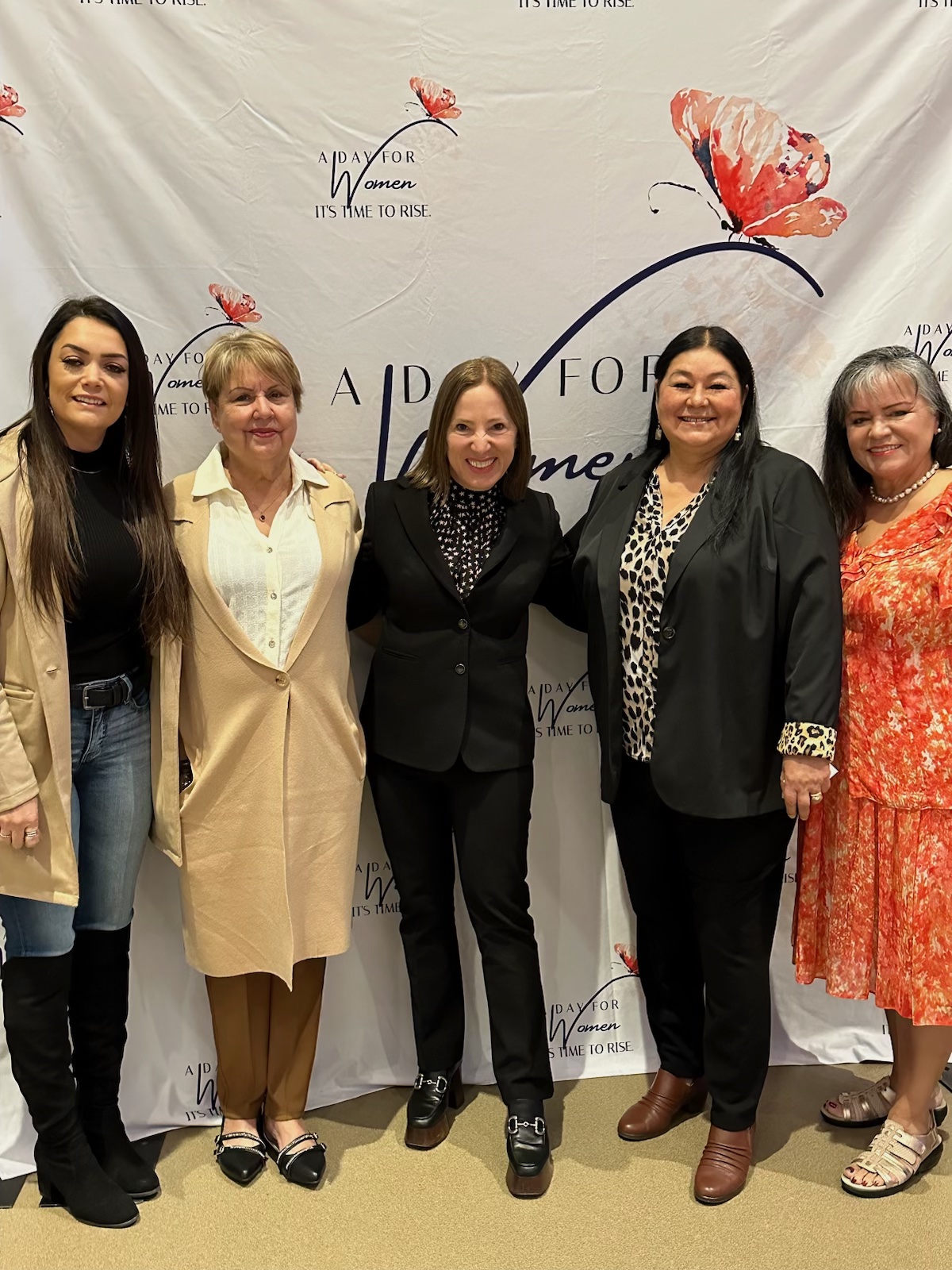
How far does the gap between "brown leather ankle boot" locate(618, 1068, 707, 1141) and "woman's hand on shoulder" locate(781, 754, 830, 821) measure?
2.82ft

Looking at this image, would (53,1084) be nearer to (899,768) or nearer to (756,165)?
(899,768)

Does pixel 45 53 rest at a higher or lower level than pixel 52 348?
higher

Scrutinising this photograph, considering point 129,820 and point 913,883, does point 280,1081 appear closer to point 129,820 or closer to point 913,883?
point 129,820

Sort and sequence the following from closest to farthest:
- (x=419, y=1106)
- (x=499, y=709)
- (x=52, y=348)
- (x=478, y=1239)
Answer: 1. (x=52, y=348)
2. (x=478, y=1239)
3. (x=499, y=709)
4. (x=419, y=1106)

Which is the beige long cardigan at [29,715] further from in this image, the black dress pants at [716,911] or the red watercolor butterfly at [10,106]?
the black dress pants at [716,911]

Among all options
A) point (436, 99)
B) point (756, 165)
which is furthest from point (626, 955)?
point (436, 99)

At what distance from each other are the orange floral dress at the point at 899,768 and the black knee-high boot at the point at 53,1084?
5.46 feet

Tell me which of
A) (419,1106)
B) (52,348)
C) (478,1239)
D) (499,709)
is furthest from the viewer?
(419,1106)

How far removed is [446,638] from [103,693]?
0.72 m

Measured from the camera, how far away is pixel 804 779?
85.0 inches

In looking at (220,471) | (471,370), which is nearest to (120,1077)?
(220,471)

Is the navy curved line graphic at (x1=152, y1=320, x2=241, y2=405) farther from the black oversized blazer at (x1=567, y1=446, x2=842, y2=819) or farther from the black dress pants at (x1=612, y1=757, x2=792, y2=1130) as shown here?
the black dress pants at (x1=612, y1=757, x2=792, y2=1130)

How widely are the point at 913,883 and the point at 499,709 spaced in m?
0.94

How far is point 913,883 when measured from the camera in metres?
2.23
